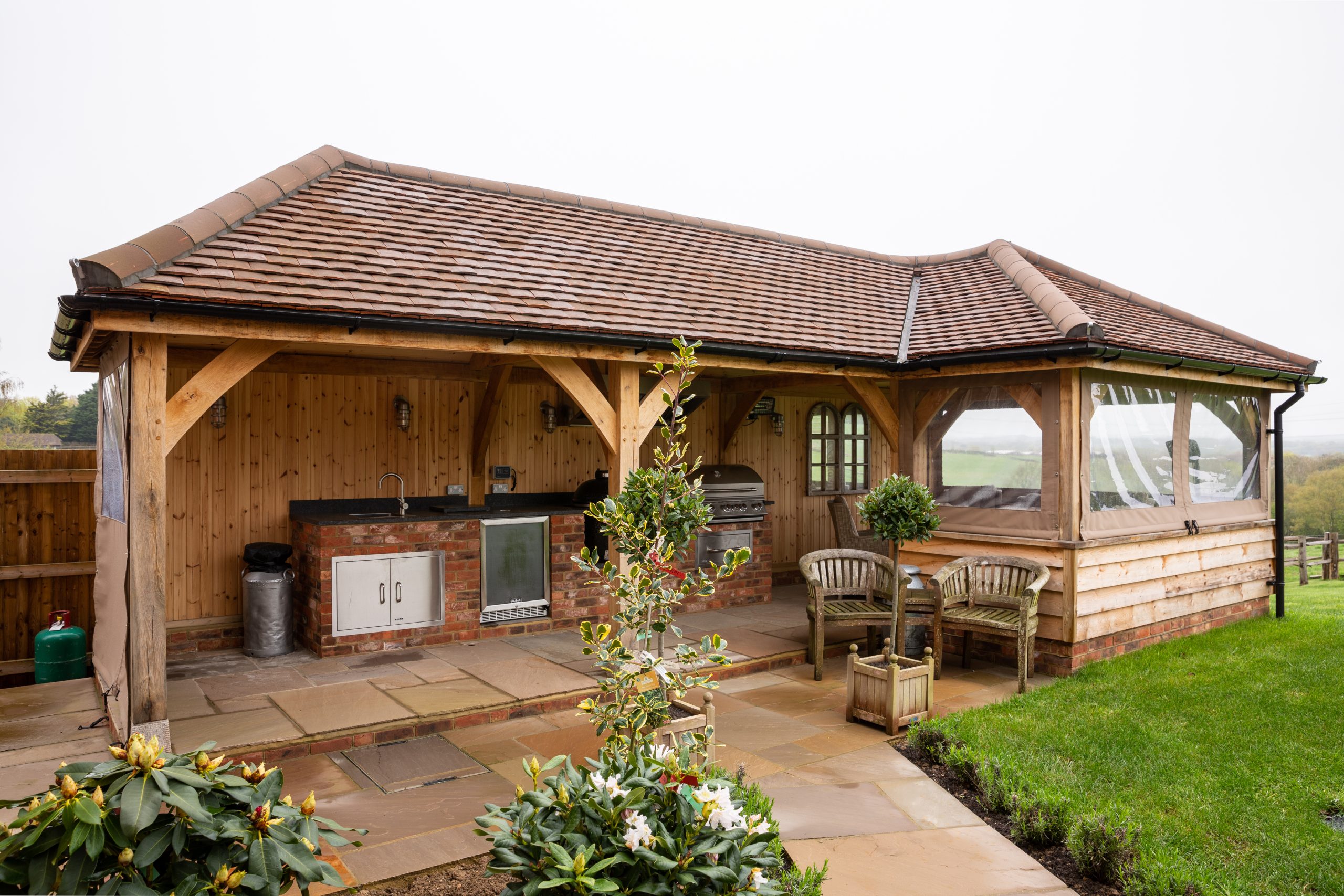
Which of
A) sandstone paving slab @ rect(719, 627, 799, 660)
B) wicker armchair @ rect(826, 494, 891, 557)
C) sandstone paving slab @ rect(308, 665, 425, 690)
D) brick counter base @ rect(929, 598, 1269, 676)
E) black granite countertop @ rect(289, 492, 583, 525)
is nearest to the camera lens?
sandstone paving slab @ rect(308, 665, 425, 690)

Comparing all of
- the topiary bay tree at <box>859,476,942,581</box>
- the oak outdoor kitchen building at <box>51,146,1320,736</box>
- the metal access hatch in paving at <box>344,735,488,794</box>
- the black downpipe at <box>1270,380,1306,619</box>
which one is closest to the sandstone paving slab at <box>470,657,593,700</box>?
the metal access hatch in paving at <box>344,735,488,794</box>

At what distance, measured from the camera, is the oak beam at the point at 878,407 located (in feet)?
25.8

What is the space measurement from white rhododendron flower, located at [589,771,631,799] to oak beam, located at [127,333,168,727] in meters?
3.25

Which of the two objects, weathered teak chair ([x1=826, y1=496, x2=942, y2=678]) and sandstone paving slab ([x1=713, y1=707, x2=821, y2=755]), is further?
weathered teak chair ([x1=826, y1=496, x2=942, y2=678])

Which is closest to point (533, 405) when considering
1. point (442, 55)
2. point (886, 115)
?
point (442, 55)

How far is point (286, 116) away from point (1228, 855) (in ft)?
162

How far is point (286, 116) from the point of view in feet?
142

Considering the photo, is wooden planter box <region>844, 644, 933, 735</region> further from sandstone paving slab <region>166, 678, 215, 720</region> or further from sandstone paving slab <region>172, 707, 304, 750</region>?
sandstone paving slab <region>166, 678, 215, 720</region>

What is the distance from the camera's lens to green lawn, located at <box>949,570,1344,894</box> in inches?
143

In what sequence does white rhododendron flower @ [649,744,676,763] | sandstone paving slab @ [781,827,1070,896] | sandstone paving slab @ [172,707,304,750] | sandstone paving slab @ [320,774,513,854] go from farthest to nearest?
1. sandstone paving slab @ [172,707,304,750]
2. sandstone paving slab @ [320,774,513,854]
3. sandstone paving slab @ [781,827,1070,896]
4. white rhododendron flower @ [649,744,676,763]

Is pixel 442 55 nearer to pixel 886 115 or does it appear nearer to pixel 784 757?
Answer: pixel 886 115

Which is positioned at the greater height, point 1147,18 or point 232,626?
point 1147,18

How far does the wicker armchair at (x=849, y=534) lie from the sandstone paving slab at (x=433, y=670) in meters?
4.91

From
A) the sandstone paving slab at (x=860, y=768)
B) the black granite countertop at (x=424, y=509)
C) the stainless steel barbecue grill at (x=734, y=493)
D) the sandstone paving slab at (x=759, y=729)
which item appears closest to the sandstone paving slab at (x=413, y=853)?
the sandstone paving slab at (x=759, y=729)
